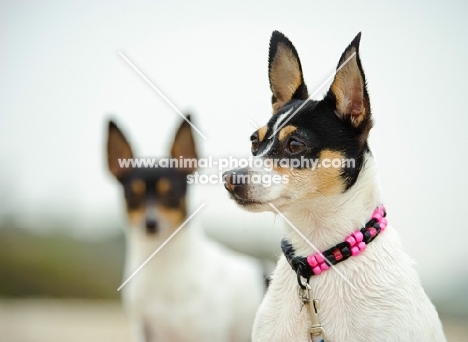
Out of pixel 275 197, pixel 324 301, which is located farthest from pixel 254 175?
pixel 324 301

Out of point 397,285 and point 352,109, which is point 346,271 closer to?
point 397,285

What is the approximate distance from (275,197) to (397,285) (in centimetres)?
62

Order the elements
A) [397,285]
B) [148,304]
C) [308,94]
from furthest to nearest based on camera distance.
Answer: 1. [148,304]
2. [308,94]
3. [397,285]

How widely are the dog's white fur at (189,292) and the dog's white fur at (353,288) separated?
3.16 feet

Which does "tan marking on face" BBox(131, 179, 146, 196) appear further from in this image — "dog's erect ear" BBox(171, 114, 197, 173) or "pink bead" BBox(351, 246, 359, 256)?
"pink bead" BBox(351, 246, 359, 256)

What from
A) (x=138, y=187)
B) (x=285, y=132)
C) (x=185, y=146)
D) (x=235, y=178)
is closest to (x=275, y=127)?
(x=285, y=132)

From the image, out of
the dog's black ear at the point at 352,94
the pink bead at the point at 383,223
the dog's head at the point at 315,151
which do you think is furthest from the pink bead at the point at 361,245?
the dog's black ear at the point at 352,94

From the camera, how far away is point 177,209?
12.4 ft

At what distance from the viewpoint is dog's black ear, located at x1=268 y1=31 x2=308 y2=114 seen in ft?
9.17

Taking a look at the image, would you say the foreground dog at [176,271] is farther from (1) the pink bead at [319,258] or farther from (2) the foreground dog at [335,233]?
(1) the pink bead at [319,258]

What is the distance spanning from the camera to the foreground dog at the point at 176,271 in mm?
3594

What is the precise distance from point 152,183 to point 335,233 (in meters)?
1.57

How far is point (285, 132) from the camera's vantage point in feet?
8.52

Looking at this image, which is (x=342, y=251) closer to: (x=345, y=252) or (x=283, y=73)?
(x=345, y=252)
